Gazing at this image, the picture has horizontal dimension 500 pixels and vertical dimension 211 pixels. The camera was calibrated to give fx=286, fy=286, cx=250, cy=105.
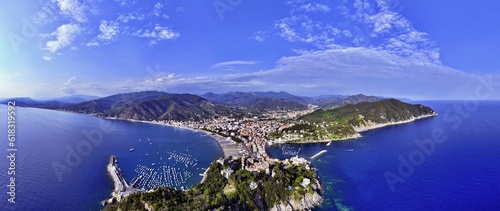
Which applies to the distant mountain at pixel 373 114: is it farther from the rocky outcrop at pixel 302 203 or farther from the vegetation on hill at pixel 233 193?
the rocky outcrop at pixel 302 203

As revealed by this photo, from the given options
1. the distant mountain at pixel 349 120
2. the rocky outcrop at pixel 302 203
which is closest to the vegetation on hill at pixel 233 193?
the rocky outcrop at pixel 302 203

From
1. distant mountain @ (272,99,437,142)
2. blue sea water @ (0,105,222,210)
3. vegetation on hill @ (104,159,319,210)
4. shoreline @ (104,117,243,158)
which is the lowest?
blue sea water @ (0,105,222,210)

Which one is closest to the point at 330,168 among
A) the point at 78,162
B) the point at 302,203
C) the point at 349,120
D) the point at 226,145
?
the point at 302,203

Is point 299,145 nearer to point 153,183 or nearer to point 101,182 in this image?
point 153,183

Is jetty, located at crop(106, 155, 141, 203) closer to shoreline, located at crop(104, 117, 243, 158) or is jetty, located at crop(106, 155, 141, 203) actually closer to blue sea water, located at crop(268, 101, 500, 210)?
shoreline, located at crop(104, 117, 243, 158)

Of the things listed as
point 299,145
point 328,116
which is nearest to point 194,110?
point 328,116

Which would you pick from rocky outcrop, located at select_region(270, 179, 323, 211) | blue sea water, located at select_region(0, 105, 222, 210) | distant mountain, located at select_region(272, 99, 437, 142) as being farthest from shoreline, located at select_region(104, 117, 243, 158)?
rocky outcrop, located at select_region(270, 179, 323, 211)

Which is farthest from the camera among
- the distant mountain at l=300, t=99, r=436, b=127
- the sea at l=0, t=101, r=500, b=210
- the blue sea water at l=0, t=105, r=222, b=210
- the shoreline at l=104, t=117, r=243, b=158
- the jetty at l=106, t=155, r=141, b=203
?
the distant mountain at l=300, t=99, r=436, b=127
